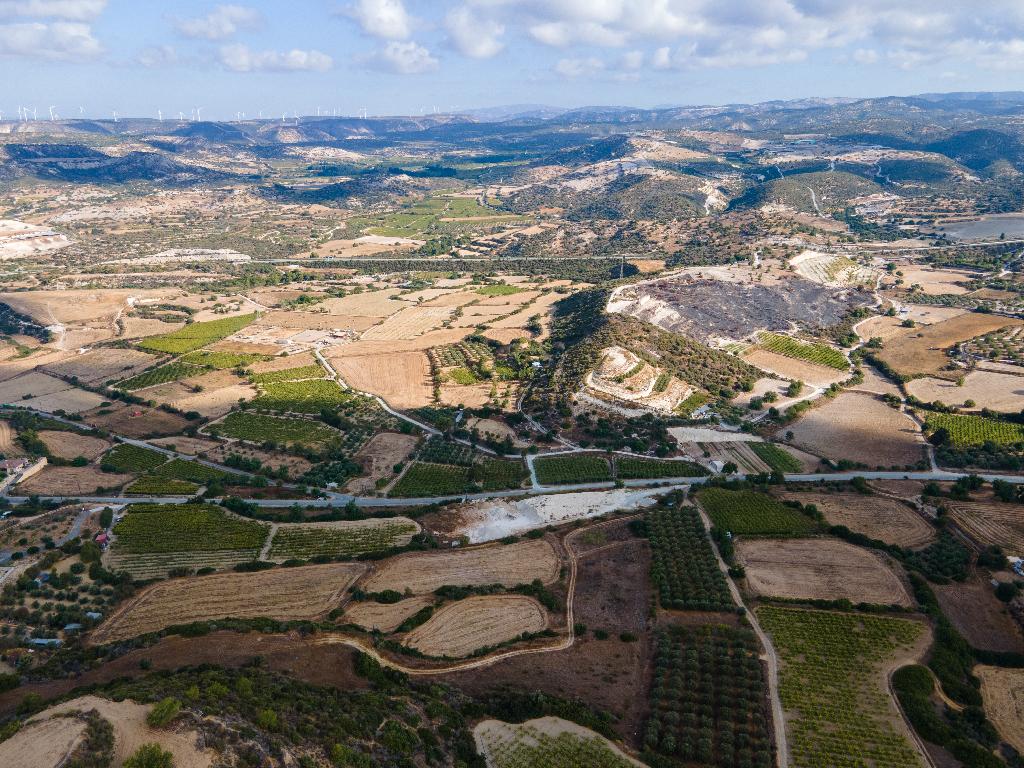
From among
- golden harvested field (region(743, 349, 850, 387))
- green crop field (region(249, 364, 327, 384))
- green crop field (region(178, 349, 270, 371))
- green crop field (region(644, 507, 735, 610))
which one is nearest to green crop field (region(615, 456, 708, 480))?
green crop field (region(644, 507, 735, 610))

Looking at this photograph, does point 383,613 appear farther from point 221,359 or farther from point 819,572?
point 221,359

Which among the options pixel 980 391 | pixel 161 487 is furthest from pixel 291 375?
pixel 980 391

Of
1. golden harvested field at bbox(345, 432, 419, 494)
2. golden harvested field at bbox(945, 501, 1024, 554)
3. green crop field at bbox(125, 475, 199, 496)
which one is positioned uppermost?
golden harvested field at bbox(945, 501, 1024, 554)

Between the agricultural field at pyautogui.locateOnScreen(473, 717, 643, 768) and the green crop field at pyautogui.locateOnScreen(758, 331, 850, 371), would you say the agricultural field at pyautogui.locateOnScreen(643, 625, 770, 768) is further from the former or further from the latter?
the green crop field at pyautogui.locateOnScreen(758, 331, 850, 371)

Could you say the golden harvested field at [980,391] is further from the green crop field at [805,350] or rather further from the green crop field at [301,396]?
the green crop field at [301,396]


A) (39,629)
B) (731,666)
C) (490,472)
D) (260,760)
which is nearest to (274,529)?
(39,629)
